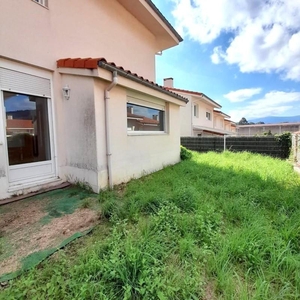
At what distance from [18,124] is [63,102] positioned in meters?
1.33

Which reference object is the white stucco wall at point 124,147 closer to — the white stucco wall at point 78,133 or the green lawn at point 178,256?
the white stucco wall at point 78,133

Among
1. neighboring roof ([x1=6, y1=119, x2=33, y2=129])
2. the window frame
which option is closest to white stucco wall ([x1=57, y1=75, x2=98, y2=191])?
neighboring roof ([x1=6, y1=119, x2=33, y2=129])

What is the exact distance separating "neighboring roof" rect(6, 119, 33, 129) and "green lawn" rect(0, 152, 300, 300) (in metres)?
3.28

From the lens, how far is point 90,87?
16.5 feet

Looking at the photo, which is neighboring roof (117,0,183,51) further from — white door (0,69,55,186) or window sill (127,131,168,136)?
white door (0,69,55,186)

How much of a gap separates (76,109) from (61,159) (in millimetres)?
1588

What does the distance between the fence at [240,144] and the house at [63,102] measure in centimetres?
972

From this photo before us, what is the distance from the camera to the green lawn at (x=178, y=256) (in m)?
2.04

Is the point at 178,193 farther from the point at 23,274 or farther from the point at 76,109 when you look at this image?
the point at 76,109

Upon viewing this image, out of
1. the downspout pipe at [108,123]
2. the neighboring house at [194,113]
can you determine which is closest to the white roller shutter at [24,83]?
the downspout pipe at [108,123]

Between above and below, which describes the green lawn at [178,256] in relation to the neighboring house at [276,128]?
below

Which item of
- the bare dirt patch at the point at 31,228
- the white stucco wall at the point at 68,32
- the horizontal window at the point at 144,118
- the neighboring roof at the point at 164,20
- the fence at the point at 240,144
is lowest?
the bare dirt patch at the point at 31,228

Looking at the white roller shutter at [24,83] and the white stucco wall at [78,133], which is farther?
the white stucco wall at [78,133]

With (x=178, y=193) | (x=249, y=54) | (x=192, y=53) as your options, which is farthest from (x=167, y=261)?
(x=249, y=54)
